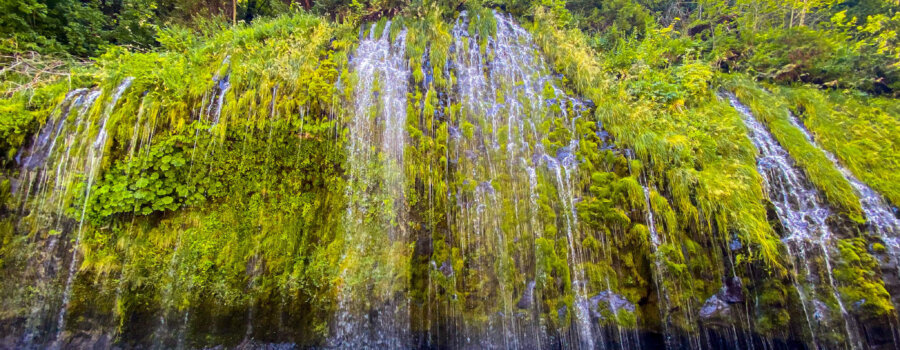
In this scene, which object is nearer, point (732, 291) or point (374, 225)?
point (732, 291)

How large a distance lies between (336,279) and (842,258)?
7345 millimetres

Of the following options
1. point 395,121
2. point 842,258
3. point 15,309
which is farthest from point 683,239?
point 15,309

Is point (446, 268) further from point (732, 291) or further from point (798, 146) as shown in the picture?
point (798, 146)

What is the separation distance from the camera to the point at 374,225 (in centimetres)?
541

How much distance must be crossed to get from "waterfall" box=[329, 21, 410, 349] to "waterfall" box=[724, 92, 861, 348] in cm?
574

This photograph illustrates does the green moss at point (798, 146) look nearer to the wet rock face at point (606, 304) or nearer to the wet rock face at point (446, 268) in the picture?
the wet rock face at point (606, 304)

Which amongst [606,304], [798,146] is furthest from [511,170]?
[798,146]

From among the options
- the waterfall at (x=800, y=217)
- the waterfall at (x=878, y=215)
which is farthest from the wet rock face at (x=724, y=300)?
the waterfall at (x=878, y=215)

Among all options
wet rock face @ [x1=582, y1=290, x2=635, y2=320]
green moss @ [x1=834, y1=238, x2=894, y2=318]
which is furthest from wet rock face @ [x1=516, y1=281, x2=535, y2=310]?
green moss @ [x1=834, y1=238, x2=894, y2=318]

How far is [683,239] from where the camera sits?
4906 millimetres

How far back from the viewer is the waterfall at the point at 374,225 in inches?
203

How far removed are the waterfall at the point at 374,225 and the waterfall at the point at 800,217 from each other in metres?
5.74

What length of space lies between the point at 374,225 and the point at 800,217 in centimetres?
663

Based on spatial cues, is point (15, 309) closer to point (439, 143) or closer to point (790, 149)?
point (439, 143)
